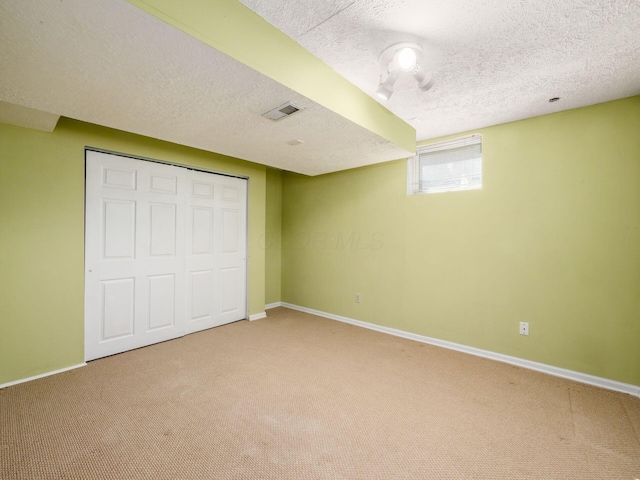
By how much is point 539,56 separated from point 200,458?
131 inches

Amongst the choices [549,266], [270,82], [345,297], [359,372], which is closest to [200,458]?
[359,372]

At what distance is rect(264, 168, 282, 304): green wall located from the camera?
16.5 ft

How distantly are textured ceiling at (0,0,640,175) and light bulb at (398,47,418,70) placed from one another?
0.07 meters

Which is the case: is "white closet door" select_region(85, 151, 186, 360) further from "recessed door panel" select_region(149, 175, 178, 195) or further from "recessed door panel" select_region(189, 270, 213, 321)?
"recessed door panel" select_region(189, 270, 213, 321)

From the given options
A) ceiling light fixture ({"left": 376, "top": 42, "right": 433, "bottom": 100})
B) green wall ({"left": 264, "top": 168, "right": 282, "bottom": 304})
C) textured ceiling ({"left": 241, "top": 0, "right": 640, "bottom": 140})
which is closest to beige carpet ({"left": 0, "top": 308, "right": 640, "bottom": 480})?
green wall ({"left": 264, "top": 168, "right": 282, "bottom": 304})

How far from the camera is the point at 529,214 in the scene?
283 centimetres

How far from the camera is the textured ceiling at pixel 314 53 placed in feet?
4.54

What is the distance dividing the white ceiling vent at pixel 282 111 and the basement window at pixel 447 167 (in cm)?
202

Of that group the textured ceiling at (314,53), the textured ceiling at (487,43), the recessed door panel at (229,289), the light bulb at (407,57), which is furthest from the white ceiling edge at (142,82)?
the recessed door panel at (229,289)

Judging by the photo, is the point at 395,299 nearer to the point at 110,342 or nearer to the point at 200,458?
the point at 200,458

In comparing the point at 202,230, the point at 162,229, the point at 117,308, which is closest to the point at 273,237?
the point at 202,230

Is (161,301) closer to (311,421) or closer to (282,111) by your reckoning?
(311,421)

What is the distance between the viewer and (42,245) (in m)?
2.56

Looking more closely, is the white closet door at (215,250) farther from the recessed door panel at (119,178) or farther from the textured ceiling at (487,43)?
the textured ceiling at (487,43)
